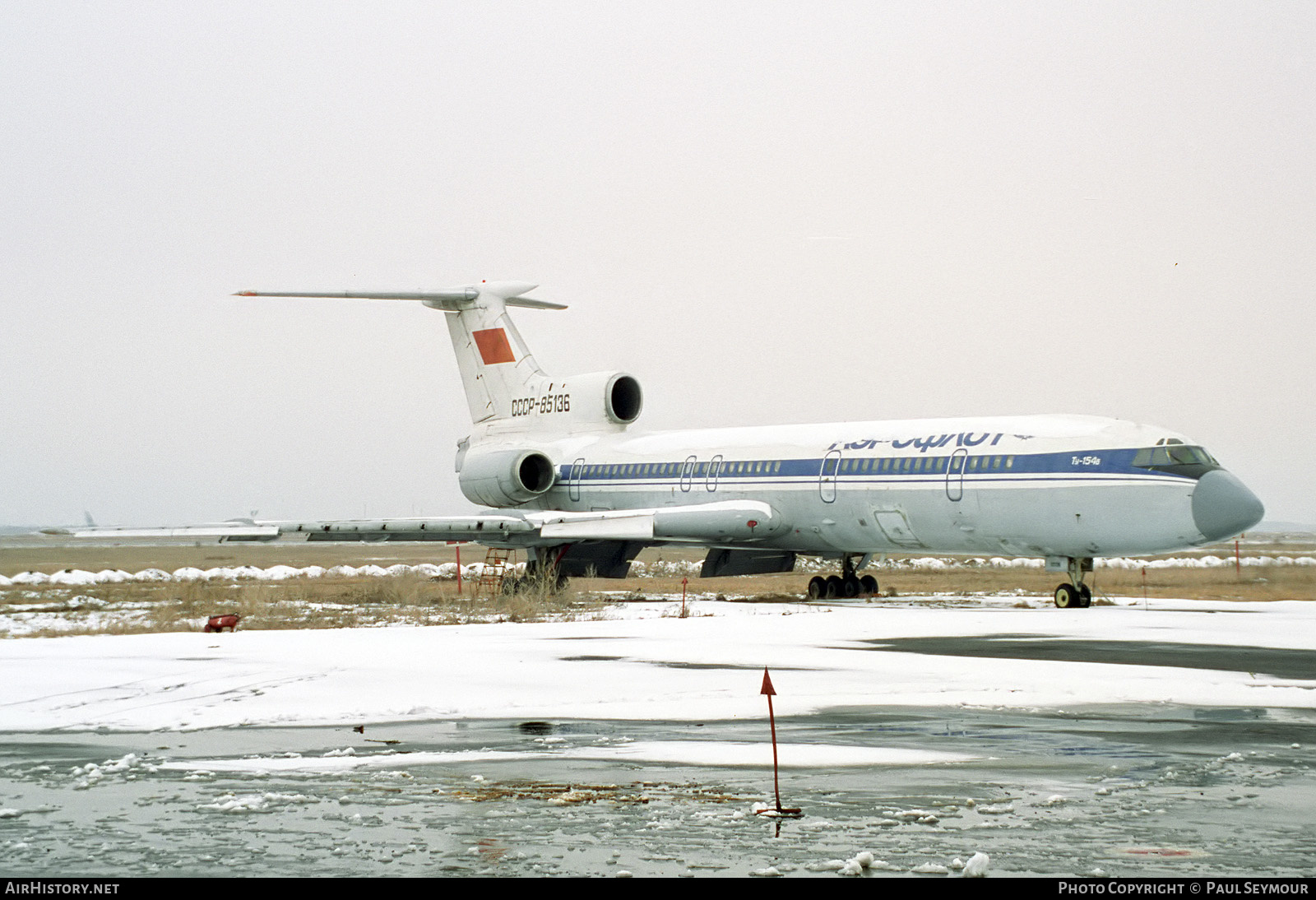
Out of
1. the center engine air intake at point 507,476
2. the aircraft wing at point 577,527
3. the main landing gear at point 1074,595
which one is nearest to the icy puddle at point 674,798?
the main landing gear at point 1074,595

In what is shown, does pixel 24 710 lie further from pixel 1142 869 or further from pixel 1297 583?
pixel 1297 583

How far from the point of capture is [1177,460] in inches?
917

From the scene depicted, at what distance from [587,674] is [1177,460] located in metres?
13.3

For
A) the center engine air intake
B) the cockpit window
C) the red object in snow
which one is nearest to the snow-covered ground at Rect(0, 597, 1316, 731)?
the red object in snow

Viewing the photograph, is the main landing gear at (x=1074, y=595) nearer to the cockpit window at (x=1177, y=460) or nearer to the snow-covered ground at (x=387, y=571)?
the cockpit window at (x=1177, y=460)

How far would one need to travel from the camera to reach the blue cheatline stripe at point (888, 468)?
23859 mm

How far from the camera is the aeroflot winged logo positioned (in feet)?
121

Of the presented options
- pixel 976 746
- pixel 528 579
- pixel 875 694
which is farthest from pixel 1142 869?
pixel 528 579

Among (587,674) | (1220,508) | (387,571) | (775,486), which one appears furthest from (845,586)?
(387,571)

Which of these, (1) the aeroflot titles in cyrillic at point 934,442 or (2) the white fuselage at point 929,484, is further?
(1) the aeroflot titles in cyrillic at point 934,442

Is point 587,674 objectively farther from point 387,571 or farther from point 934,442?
point 387,571

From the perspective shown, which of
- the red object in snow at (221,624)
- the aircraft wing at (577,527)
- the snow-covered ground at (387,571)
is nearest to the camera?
the red object in snow at (221,624)

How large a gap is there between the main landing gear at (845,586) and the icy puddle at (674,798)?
64.9 feet

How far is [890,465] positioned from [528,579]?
30.4 ft
